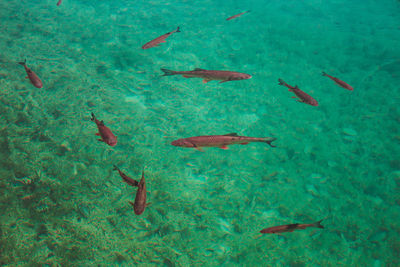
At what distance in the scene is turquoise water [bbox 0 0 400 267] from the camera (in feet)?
10.2

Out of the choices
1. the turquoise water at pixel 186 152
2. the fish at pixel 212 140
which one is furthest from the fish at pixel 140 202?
the turquoise water at pixel 186 152

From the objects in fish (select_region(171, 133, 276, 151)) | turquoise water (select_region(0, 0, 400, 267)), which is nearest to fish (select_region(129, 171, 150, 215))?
fish (select_region(171, 133, 276, 151))

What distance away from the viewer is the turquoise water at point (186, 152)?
3096 mm

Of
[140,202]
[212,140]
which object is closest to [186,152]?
[212,140]

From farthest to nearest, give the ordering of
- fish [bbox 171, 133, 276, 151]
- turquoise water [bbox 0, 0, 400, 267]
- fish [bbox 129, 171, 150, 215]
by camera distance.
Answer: turquoise water [bbox 0, 0, 400, 267], fish [bbox 171, 133, 276, 151], fish [bbox 129, 171, 150, 215]

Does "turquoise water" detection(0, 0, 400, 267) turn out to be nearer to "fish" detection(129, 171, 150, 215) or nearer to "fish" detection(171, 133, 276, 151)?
"fish" detection(129, 171, 150, 215)

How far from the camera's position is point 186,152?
14.7ft

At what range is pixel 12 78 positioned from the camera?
190 inches

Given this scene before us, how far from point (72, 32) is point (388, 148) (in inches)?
392

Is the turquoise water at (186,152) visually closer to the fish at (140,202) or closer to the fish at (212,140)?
the fish at (140,202)

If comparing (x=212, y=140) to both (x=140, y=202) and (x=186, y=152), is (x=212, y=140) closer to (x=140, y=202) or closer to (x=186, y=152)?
(x=140, y=202)

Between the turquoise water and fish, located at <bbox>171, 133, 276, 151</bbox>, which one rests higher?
fish, located at <bbox>171, 133, 276, 151</bbox>

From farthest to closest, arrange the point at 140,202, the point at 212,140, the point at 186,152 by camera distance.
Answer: the point at 186,152 < the point at 212,140 < the point at 140,202

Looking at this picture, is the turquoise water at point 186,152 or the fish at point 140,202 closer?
the fish at point 140,202
